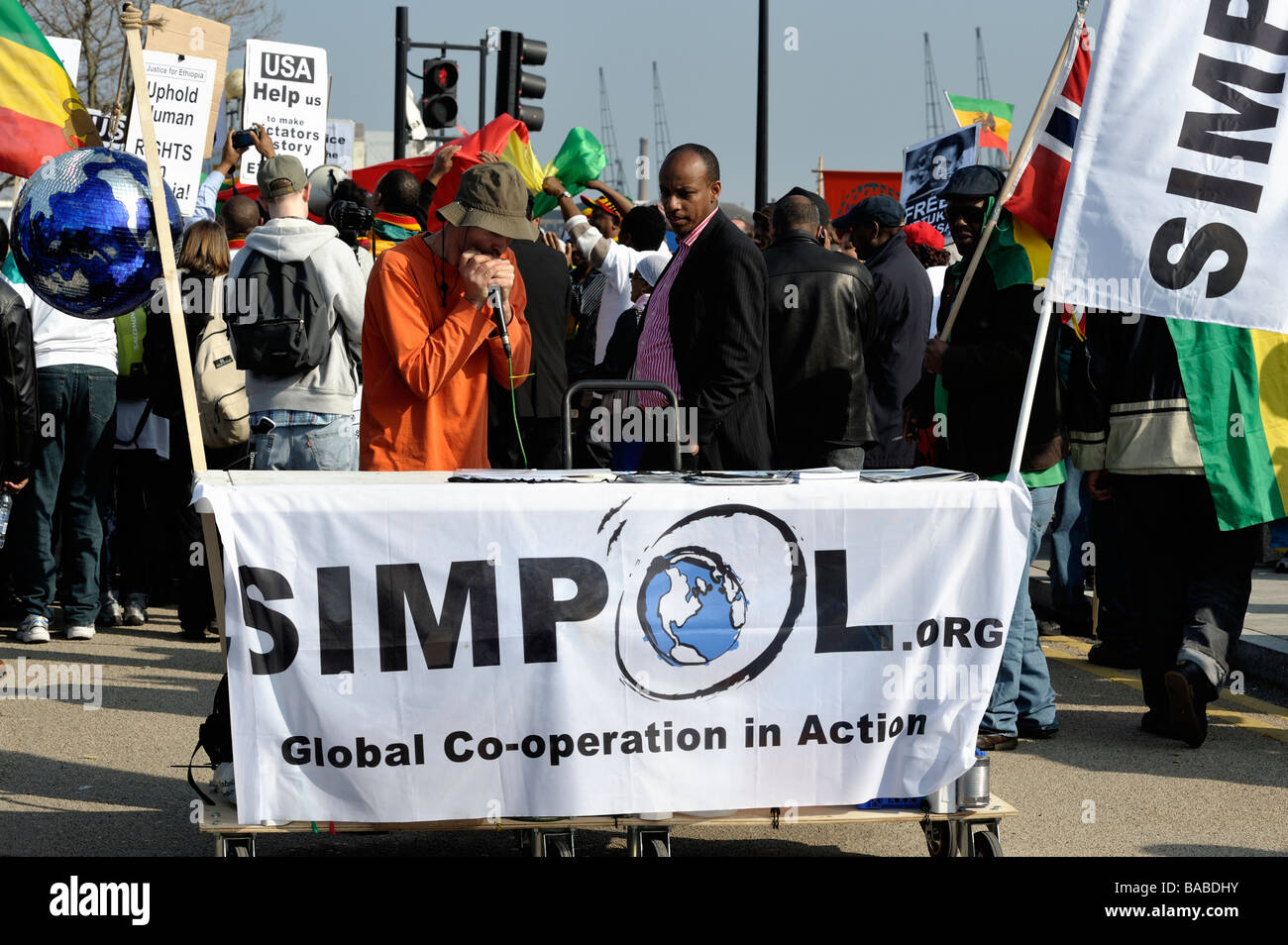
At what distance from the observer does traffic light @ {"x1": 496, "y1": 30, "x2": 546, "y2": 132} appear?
1697 cm

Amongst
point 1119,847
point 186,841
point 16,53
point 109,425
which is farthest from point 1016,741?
point 109,425

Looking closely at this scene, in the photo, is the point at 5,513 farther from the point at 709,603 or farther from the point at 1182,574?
the point at 1182,574

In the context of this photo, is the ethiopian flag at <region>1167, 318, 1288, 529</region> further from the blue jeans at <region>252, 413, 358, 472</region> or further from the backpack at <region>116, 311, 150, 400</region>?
the backpack at <region>116, 311, 150, 400</region>

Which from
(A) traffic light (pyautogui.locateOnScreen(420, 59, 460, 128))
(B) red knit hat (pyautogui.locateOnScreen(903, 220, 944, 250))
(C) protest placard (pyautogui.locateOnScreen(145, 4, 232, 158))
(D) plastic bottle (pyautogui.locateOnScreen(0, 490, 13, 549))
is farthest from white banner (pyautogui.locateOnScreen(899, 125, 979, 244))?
(D) plastic bottle (pyautogui.locateOnScreen(0, 490, 13, 549))

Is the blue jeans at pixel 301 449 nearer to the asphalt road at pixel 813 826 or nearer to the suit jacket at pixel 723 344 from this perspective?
the asphalt road at pixel 813 826

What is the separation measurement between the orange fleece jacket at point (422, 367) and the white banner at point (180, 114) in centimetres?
566

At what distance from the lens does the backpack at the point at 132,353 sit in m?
9.29

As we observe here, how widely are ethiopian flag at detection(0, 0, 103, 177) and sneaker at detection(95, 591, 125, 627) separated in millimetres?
4492

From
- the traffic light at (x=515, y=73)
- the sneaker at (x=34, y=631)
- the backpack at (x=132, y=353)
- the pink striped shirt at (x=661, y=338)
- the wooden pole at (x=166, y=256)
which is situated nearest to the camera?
the wooden pole at (x=166, y=256)

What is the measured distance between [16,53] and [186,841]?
9.34 ft

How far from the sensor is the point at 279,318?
21.5ft

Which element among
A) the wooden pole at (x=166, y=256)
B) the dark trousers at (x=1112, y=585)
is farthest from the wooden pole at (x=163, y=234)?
the dark trousers at (x=1112, y=585)
